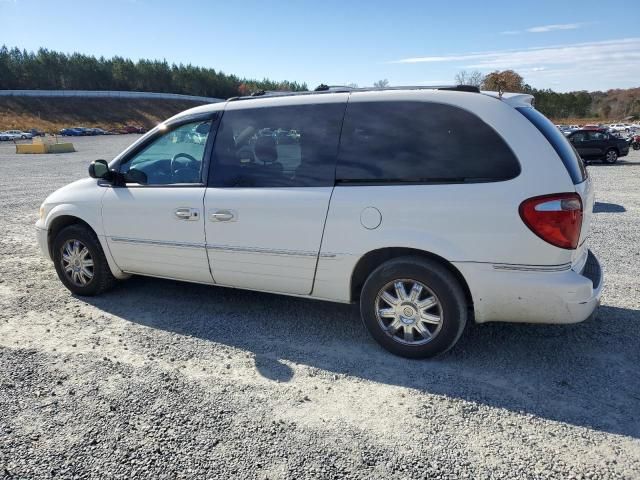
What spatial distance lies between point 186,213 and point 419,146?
6.79ft

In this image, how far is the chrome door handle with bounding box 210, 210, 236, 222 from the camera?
13.2 feet

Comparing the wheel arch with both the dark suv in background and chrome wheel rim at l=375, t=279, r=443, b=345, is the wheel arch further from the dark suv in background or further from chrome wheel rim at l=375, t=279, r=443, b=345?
the dark suv in background

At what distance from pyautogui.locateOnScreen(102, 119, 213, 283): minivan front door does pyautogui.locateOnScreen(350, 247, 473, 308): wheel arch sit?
136 cm

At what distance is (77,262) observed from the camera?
4988mm

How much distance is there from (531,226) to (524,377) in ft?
3.51

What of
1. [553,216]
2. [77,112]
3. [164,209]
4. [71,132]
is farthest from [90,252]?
[77,112]

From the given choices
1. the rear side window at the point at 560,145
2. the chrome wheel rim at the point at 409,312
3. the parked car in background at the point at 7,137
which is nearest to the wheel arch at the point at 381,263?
the chrome wheel rim at the point at 409,312

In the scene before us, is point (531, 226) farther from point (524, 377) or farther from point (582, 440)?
point (582, 440)

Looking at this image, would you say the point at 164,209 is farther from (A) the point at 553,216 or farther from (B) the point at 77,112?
(B) the point at 77,112

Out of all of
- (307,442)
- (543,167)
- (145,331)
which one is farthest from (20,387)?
(543,167)

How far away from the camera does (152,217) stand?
14.6ft

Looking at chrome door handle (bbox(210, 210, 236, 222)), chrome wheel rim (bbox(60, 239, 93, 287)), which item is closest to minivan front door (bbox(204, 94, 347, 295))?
chrome door handle (bbox(210, 210, 236, 222))

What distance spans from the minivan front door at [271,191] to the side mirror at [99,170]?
48.0 inches

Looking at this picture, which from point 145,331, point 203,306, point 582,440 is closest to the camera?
point 582,440
